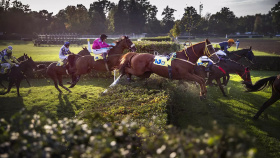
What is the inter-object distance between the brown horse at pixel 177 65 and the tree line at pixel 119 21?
5339cm

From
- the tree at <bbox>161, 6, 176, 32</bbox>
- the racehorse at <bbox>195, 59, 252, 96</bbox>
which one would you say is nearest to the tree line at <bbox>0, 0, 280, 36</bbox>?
the tree at <bbox>161, 6, 176, 32</bbox>

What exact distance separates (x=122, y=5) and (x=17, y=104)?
7213cm

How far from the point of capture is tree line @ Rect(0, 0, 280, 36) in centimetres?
5936

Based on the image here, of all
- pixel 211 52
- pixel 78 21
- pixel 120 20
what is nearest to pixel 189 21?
pixel 120 20

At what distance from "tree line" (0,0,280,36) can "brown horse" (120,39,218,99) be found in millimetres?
53393

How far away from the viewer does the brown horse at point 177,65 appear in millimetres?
8039


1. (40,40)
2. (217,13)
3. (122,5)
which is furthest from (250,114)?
(217,13)

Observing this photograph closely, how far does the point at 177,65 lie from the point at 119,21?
6986cm

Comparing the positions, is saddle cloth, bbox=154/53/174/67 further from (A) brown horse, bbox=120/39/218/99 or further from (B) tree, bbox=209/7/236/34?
(B) tree, bbox=209/7/236/34

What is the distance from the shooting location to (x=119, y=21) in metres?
74.6

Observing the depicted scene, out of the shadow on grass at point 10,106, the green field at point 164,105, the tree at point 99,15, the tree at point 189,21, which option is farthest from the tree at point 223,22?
the shadow on grass at point 10,106

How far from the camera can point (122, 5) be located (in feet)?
250

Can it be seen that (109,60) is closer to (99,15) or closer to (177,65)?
(177,65)

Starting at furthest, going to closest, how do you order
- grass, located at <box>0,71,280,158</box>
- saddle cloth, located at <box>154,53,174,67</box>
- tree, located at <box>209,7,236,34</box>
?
tree, located at <box>209,7,236,34</box>, saddle cloth, located at <box>154,53,174,67</box>, grass, located at <box>0,71,280,158</box>
